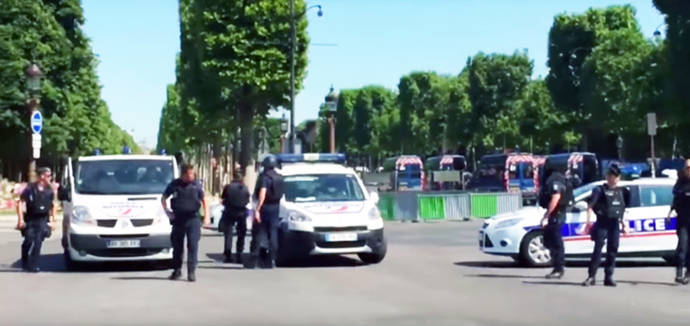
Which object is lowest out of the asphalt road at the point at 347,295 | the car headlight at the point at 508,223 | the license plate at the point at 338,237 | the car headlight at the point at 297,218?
the asphalt road at the point at 347,295

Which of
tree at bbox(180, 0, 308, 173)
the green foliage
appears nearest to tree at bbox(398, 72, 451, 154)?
the green foliage

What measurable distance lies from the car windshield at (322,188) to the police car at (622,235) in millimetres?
2471

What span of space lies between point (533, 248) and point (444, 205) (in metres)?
21.6

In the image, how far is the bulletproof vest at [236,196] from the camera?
2067cm

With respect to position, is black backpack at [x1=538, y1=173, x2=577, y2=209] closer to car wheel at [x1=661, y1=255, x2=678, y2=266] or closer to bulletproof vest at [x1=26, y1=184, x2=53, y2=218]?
car wheel at [x1=661, y1=255, x2=678, y2=266]

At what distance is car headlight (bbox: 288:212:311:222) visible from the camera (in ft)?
63.5

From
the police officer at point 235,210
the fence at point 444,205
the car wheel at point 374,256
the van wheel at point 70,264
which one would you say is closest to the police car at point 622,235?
the car wheel at point 374,256

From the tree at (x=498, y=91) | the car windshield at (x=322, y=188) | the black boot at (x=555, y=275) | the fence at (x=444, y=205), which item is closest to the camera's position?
A: the black boot at (x=555, y=275)

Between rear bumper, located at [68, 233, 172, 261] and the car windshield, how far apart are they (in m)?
2.49

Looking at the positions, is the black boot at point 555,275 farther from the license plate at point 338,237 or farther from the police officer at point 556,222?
the license plate at point 338,237

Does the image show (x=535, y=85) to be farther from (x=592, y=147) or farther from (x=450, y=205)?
(x=450, y=205)

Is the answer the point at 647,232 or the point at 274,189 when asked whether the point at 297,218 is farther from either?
the point at 647,232

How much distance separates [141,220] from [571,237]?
6858 mm

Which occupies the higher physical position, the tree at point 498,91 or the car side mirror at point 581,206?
the tree at point 498,91
